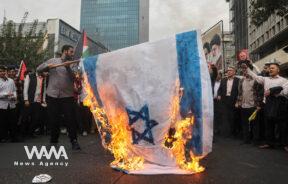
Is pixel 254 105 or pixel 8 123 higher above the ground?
pixel 254 105

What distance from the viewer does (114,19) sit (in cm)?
16650

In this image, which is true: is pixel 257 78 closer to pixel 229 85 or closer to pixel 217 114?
pixel 229 85

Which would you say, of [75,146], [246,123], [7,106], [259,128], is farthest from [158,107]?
[7,106]

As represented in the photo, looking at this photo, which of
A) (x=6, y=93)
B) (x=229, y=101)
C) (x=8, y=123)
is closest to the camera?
(x=6, y=93)

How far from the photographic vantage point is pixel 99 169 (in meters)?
5.32

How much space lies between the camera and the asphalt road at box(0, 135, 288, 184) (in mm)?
4676

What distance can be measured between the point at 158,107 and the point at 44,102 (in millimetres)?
5407

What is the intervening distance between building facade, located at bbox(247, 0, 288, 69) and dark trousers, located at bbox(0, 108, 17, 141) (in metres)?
29.1

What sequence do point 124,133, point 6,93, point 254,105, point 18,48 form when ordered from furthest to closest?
point 18,48
point 6,93
point 254,105
point 124,133

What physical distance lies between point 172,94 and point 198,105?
360 mm

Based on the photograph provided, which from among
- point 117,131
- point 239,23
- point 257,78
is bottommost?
point 117,131

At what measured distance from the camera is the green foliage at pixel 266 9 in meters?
17.7

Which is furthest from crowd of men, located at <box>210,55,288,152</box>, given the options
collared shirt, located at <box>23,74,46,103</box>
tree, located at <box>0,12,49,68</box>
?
tree, located at <box>0,12,49,68</box>

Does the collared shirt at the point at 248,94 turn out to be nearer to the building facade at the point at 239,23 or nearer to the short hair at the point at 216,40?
the short hair at the point at 216,40
